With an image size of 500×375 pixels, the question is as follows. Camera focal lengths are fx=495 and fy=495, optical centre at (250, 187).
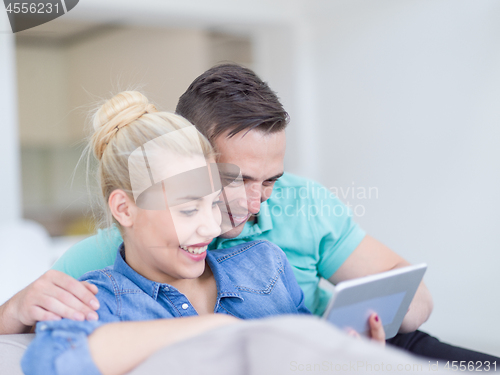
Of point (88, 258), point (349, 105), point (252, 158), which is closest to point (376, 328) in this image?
point (252, 158)

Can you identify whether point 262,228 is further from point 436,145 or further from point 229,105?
point 436,145

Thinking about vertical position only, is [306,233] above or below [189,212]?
below

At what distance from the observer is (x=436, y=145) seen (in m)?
2.43

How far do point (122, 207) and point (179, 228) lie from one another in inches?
4.8

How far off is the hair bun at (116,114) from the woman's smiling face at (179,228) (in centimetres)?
13

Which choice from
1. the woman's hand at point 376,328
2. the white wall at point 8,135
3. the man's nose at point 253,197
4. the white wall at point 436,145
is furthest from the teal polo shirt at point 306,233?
the white wall at point 8,135

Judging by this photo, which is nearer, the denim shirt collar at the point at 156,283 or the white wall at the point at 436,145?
the denim shirt collar at the point at 156,283

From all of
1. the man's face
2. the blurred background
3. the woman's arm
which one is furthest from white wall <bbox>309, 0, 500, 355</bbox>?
the woman's arm

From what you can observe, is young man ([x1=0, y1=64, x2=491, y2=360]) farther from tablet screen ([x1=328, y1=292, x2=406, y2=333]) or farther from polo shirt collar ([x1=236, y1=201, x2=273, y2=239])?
tablet screen ([x1=328, y1=292, x2=406, y2=333])

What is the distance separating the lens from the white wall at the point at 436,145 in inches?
88.8

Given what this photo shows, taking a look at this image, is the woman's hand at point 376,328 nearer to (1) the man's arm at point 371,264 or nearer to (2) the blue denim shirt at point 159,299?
(2) the blue denim shirt at point 159,299

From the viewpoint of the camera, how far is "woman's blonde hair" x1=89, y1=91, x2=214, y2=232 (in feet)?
2.89

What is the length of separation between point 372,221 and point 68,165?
2250 mm

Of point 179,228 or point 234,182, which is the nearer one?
point 179,228
